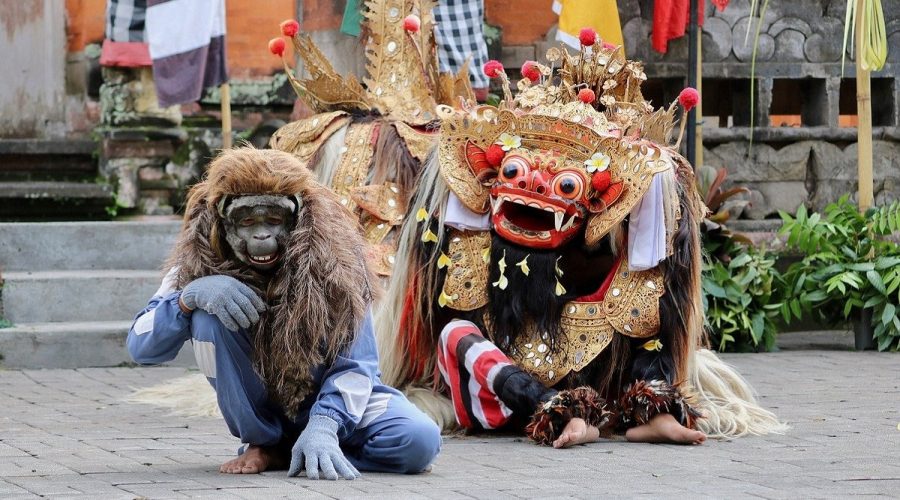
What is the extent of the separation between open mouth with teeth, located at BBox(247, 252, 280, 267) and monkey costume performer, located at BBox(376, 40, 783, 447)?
4.26 ft

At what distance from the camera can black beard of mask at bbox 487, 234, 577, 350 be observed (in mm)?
5793

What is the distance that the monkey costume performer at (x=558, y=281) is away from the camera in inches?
224

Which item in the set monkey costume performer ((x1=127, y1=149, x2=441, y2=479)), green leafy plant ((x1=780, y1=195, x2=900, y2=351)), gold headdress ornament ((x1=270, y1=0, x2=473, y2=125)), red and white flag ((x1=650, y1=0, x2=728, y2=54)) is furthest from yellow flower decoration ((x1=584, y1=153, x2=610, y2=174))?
red and white flag ((x1=650, y1=0, x2=728, y2=54))

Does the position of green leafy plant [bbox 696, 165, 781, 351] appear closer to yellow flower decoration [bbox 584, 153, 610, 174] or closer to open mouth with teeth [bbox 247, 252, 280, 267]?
yellow flower decoration [bbox 584, 153, 610, 174]

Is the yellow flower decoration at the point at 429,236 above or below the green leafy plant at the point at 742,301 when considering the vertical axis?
above

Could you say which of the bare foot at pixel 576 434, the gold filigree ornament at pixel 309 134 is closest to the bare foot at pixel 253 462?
the bare foot at pixel 576 434

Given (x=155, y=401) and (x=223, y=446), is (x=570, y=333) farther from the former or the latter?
Answer: (x=155, y=401)

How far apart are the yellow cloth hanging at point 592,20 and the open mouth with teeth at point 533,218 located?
3286 millimetres

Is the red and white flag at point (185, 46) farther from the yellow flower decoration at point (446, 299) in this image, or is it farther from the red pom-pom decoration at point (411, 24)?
the yellow flower decoration at point (446, 299)

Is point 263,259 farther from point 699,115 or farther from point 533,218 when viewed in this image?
point 699,115

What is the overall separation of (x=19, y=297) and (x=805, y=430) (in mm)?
4015

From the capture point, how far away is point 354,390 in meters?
4.69

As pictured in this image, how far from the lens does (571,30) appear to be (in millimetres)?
8992

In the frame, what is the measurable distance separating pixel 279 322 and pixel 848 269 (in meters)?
4.68
